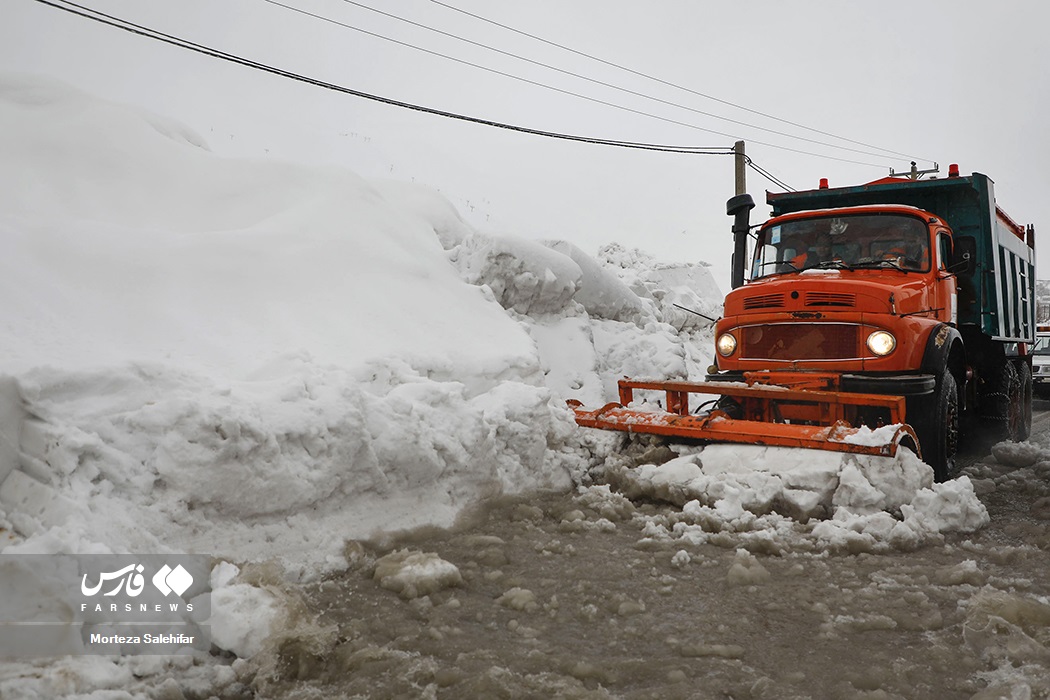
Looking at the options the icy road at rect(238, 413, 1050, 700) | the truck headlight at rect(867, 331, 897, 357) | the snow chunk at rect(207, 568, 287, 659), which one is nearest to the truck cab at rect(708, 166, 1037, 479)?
the truck headlight at rect(867, 331, 897, 357)

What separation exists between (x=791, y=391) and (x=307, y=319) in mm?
4094

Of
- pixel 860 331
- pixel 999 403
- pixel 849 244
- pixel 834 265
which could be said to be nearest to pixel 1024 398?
pixel 999 403

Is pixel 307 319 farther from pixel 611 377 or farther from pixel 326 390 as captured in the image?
pixel 611 377

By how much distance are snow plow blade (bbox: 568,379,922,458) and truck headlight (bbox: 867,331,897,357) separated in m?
0.51

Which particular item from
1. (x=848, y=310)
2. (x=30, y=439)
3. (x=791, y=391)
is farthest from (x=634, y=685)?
(x=848, y=310)

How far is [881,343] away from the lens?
5.96 metres

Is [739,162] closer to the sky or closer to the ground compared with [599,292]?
closer to the sky

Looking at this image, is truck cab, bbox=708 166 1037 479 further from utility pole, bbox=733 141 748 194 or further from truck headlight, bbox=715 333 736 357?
utility pole, bbox=733 141 748 194

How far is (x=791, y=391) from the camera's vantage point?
5625 mm

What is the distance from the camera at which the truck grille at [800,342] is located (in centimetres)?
612

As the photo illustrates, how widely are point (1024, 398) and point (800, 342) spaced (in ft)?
19.4

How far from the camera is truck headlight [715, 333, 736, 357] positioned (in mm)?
6791

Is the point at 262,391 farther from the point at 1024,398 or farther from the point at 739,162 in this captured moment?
the point at 739,162

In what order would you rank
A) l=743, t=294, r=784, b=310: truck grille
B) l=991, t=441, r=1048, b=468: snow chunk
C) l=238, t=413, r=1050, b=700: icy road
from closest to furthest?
l=238, t=413, r=1050, b=700: icy road, l=743, t=294, r=784, b=310: truck grille, l=991, t=441, r=1048, b=468: snow chunk
